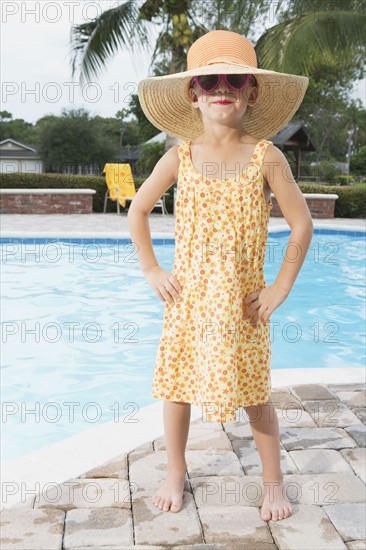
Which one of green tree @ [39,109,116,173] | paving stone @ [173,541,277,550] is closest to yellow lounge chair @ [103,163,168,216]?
paving stone @ [173,541,277,550]

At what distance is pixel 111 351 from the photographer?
601 cm

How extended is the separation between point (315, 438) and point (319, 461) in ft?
0.74

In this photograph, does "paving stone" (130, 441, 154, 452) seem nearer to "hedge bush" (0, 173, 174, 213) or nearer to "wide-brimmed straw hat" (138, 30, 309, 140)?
"wide-brimmed straw hat" (138, 30, 309, 140)

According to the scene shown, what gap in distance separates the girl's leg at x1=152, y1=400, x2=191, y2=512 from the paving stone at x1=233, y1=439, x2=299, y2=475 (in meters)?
0.35

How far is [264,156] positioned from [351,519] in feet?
4.52

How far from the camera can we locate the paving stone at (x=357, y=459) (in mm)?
2721

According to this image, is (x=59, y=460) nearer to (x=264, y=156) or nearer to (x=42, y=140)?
Answer: (x=264, y=156)

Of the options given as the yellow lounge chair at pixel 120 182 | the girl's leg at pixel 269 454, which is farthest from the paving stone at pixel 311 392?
the yellow lounge chair at pixel 120 182

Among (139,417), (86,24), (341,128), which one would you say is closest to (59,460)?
(139,417)

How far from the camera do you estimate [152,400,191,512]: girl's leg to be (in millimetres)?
2428

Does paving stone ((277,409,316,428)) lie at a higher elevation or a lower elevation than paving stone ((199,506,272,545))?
higher

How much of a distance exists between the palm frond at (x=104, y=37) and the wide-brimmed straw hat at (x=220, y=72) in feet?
45.9

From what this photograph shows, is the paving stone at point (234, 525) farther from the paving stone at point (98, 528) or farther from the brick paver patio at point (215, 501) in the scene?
the paving stone at point (98, 528)

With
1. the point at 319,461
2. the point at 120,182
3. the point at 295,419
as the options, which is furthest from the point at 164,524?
the point at 120,182
